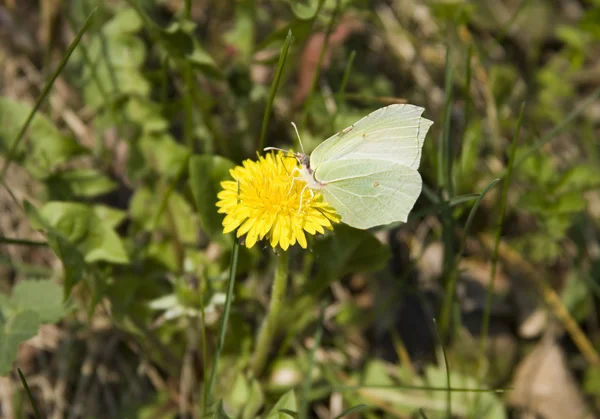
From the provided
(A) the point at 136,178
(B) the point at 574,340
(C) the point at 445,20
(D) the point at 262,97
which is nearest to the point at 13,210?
(A) the point at 136,178

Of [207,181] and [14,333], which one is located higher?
[207,181]

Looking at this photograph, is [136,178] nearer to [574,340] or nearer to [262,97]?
[262,97]

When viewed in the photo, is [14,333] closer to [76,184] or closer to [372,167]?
[76,184]

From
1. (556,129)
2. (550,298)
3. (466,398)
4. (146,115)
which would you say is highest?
(146,115)

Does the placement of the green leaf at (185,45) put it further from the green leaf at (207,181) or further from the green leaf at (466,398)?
the green leaf at (466,398)

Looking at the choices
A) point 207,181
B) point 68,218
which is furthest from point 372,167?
point 68,218

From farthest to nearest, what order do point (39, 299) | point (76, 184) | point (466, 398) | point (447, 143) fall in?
point (466, 398) → point (76, 184) → point (447, 143) → point (39, 299)

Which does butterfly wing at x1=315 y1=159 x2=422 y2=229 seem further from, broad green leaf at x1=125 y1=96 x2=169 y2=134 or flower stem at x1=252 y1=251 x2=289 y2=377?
broad green leaf at x1=125 y1=96 x2=169 y2=134

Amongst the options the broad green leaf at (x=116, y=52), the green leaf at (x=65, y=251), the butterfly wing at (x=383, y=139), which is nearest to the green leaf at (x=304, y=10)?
the butterfly wing at (x=383, y=139)
